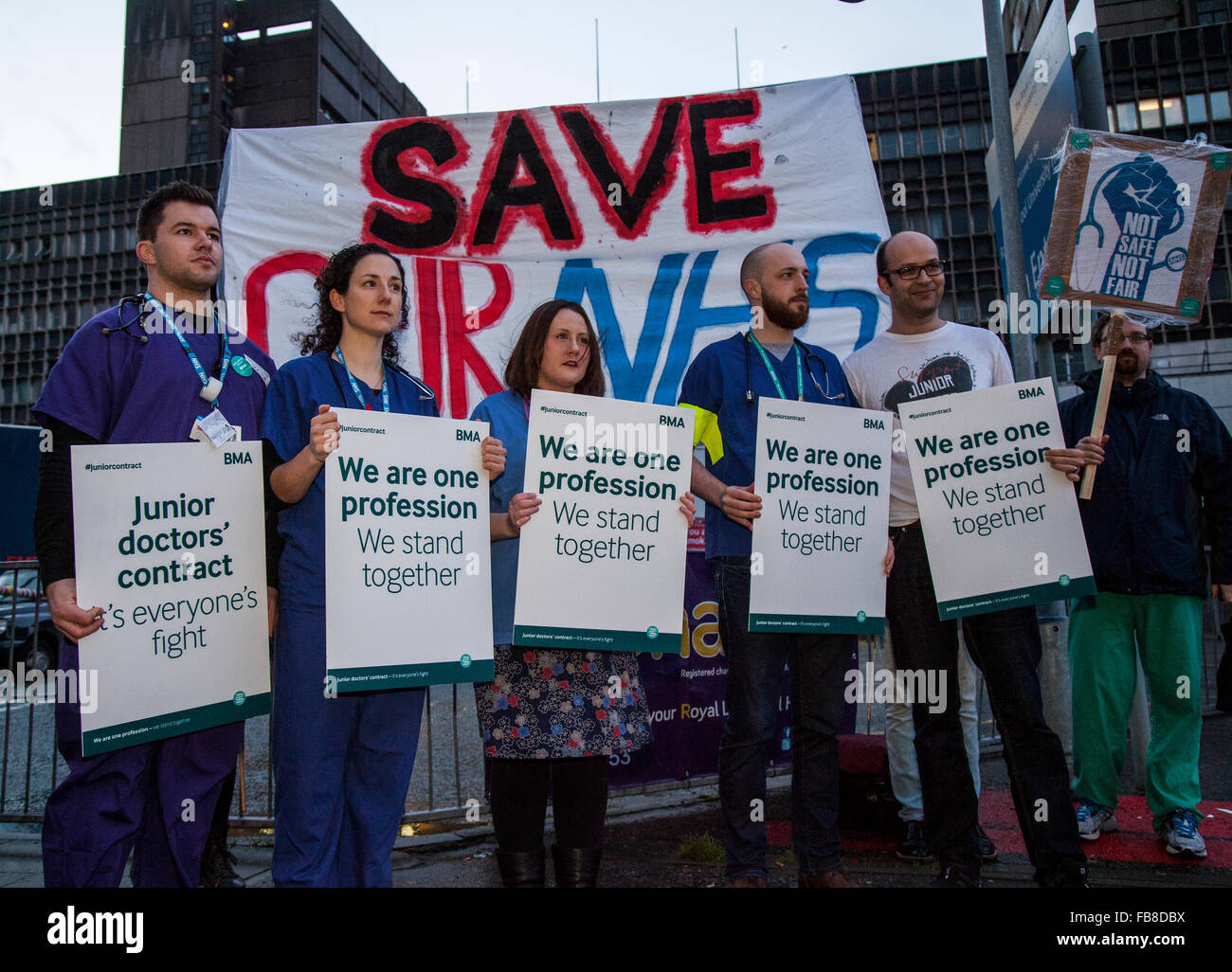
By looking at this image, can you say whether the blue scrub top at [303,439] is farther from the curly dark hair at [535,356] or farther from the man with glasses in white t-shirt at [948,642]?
the man with glasses in white t-shirt at [948,642]

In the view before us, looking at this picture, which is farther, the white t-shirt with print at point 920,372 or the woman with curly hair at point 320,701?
the white t-shirt with print at point 920,372

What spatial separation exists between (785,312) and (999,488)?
95 cm

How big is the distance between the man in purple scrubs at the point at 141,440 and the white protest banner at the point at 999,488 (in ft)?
7.12

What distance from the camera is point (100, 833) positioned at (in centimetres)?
230

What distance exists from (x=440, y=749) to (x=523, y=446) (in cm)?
425

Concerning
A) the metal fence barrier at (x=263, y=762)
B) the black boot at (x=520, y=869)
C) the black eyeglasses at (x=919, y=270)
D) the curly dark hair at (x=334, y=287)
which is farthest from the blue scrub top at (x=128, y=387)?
the black eyeglasses at (x=919, y=270)

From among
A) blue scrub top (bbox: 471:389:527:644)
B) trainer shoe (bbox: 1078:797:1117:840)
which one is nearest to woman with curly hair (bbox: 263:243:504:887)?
blue scrub top (bbox: 471:389:527:644)

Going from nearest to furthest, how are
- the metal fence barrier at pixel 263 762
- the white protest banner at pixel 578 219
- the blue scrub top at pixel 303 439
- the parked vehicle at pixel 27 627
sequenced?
the blue scrub top at pixel 303 439 < the metal fence barrier at pixel 263 762 < the white protest banner at pixel 578 219 < the parked vehicle at pixel 27 627

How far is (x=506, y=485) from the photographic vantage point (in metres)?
2.96

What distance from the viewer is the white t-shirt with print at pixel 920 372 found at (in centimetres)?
326

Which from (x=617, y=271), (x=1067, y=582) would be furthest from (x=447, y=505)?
(x=617, y=271)

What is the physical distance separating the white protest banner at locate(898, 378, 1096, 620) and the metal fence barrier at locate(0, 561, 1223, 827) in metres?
1.36
